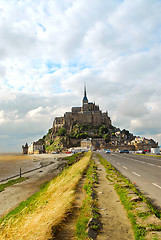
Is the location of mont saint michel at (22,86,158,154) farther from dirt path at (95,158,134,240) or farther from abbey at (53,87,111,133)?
dirt path at (95,158,134,240)

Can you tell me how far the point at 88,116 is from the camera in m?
161

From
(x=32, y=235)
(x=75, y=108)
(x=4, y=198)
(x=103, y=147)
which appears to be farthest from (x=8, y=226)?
(x=75, y=108)

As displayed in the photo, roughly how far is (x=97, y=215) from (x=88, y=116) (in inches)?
6112

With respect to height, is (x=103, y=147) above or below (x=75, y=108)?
below

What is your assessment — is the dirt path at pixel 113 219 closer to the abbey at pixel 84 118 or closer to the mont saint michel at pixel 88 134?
the mont saint michel at pixel 88 134

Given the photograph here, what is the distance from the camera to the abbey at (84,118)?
160 m

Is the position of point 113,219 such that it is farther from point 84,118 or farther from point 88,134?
point 84,118

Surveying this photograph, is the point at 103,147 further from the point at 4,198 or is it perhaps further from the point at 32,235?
the point at 32,235

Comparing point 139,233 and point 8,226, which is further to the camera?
point 8,226

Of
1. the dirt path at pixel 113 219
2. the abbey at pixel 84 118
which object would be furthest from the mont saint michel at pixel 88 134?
the dirt path at pixel 113 219

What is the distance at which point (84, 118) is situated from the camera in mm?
161375

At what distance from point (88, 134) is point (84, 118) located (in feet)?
72.4

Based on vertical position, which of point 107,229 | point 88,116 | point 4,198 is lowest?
A: point 4,198

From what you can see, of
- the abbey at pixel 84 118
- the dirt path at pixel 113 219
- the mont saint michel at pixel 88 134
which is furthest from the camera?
the abbey at pixel 84 118
